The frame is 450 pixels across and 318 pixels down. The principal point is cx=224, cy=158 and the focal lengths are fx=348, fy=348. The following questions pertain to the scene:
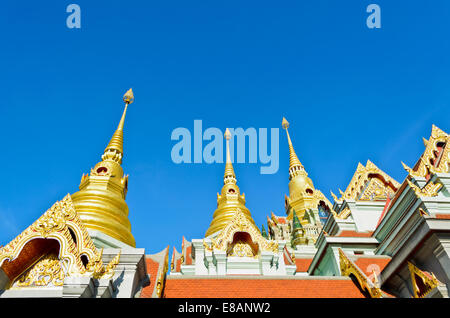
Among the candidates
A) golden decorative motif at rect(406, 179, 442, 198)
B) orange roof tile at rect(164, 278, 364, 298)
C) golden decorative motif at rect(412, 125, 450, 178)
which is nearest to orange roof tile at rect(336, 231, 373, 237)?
golden decorative motif at rect(412, 125, 450, 178)

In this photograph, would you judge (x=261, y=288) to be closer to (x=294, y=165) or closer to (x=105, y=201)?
(x=105, y=201)

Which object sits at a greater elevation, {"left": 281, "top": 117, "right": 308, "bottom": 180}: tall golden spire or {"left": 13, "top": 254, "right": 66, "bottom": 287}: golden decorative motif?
{"left": 281, "top": 117, "right": 308, "bottom": 180}: tall golden spire

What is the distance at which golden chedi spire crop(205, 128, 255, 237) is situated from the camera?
26.2 metres

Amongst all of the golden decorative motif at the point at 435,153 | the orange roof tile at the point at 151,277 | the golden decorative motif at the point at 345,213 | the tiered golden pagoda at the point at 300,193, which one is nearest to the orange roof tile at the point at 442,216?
the golden decorative motif at the point at 435,153

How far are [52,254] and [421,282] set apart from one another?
29.9 feet

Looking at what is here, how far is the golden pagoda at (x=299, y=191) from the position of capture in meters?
37.6

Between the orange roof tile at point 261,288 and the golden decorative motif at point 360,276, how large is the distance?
0.34 meters

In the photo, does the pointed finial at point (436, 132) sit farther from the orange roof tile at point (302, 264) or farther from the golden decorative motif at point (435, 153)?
the orange roof tile at point (302, 264)

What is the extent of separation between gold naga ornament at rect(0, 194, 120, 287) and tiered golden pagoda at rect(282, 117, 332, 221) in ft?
95.5

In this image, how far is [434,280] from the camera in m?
8.54

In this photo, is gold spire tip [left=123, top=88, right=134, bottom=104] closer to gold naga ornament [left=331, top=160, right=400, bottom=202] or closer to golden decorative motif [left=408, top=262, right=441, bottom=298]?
gold naga ornament [left=331, top=160, right=400, bottom=202]
